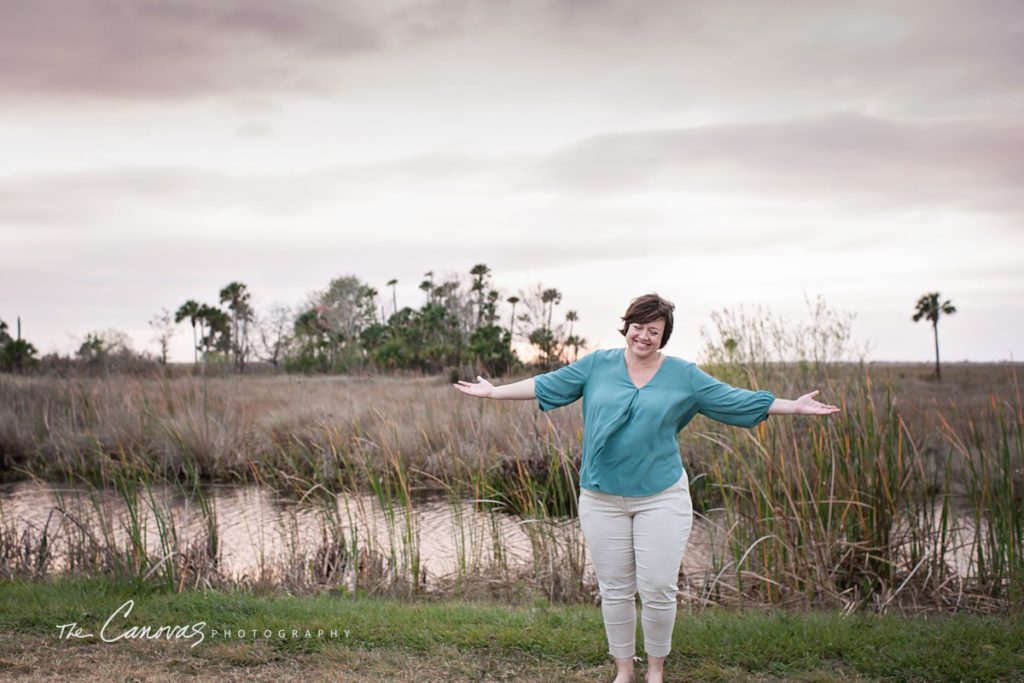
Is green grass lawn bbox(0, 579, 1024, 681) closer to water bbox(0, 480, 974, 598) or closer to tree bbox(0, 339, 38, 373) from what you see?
water bbox(0, 480, 974, 598)

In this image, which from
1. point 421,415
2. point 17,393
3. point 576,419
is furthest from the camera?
point 17,393

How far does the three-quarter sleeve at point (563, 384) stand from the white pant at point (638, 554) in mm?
529

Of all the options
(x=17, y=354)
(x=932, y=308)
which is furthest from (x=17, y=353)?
(x=932, y=308)

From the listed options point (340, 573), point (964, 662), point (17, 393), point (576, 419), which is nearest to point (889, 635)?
point (964, 662)

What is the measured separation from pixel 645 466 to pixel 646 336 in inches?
24.5

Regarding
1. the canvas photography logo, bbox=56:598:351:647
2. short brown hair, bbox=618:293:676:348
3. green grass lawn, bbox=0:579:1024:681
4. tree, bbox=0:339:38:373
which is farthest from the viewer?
tree, bbox=0:339:38:373

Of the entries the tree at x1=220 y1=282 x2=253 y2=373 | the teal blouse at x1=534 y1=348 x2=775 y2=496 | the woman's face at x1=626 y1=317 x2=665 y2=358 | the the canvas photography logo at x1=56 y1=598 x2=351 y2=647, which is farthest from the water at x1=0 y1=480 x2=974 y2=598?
the tree at x1=220 y1=282 x2=253 y2=373

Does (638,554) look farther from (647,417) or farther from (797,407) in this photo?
(797,407)

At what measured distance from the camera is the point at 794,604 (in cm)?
622

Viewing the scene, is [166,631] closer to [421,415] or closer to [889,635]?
[889,635]

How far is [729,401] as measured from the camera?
4.29 meters

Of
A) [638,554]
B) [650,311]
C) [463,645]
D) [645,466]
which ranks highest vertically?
[650,311]

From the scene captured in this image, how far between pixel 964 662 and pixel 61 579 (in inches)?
242

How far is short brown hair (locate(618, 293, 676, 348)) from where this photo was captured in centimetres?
425
